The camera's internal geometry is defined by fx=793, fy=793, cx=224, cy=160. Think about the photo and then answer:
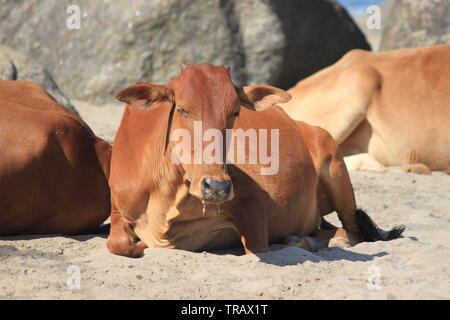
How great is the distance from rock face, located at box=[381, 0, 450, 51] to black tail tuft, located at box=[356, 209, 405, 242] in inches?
273

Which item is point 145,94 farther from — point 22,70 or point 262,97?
point 22,70

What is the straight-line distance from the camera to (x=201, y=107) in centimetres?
494

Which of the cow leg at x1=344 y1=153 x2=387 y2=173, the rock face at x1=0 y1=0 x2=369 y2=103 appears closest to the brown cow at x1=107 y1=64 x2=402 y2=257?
the cow leg at x1=344 y1=153 x2=387 y2=173

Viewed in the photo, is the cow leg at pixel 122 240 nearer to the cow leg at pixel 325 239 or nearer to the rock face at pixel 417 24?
the cow leg at pixel 325 239

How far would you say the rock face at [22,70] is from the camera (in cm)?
870

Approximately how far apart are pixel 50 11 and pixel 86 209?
5950 mm

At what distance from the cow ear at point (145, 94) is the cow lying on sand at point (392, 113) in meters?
4.72

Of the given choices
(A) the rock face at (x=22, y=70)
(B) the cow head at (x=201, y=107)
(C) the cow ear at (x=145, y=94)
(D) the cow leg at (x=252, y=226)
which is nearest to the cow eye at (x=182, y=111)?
(B) the cow head at (x=201, y=107)

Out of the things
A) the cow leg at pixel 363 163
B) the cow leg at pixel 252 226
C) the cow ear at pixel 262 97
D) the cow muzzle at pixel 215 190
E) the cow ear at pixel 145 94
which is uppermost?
the cow ear at pixel 145 94

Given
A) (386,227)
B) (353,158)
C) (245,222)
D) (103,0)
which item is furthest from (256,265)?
(103,0)

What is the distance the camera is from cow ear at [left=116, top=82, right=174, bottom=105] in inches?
203

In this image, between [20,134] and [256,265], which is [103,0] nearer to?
[20,134]

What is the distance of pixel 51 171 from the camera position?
5844mm
